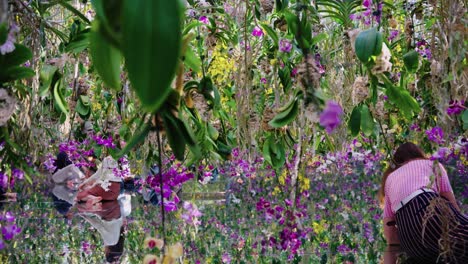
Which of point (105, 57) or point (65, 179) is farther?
point (65, 179)

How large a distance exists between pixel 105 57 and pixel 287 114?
2.07 feet

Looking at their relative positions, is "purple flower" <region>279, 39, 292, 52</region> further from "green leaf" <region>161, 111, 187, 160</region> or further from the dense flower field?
"green leaf" <region>161, 111, 187, 160</region>

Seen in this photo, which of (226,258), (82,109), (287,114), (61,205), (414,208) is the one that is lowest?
(226,258)

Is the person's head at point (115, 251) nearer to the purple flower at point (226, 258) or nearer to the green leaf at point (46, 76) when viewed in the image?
the purple flower at point (226, 258)

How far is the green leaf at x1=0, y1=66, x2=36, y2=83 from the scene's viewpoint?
63cm

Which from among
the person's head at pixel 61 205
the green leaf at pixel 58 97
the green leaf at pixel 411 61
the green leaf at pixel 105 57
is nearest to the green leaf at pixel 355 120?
the green leaf at pixel 411 61

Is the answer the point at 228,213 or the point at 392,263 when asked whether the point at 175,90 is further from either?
the point at 228,213

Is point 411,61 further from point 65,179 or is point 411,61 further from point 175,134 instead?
point 65,179

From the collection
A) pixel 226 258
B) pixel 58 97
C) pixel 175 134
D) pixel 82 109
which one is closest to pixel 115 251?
pixel 226 258

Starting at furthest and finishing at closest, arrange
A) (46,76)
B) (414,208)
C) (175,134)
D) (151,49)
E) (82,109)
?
(414,208)
(82,109)
(46,76)
(175,134)
(151,49)

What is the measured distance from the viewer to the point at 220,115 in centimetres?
178

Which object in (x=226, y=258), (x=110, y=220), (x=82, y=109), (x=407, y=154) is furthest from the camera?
(x=110, y=220)

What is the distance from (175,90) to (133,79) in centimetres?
32

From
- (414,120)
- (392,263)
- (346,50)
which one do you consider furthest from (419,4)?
(392,263)
